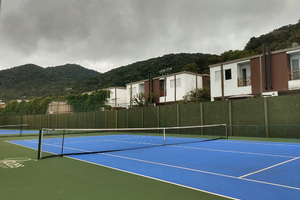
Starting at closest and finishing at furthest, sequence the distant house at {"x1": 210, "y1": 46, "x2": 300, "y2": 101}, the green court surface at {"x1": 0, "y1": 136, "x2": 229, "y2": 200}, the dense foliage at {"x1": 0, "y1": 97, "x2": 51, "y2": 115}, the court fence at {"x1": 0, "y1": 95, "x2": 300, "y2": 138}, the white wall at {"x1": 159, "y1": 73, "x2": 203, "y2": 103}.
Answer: the green court surface at {"x1": 0, "y1": 136, "x2": 229, "y2": 200}
the court fence at {"x1": 0, "y1": 95, "x2": 300, "y2": 138}
the distant house at {"x1": 210, "y1": 46, "x2": 300, "y2": 101}
the white wall at {"x1": 159, "y1": 73, "x2": 203, "y2": 103}
the dense foliage at {"x1": 0, "y1": 97, "x2": 51, "y2": 115}

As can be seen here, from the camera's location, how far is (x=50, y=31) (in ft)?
102

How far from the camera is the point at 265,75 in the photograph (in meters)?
25.2

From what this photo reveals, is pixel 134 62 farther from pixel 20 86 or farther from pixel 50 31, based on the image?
pixel 50 31

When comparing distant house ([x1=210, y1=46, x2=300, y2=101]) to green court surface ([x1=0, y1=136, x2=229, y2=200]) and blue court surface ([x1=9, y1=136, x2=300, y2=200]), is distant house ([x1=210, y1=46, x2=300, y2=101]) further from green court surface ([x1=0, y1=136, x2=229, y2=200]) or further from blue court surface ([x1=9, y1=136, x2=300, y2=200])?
green court surface ([x1=0, y1=136, x2=229, y2=200])

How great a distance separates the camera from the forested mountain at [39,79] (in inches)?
2843

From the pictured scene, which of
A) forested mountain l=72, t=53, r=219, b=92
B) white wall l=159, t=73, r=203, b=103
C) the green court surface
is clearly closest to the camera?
the green court surface

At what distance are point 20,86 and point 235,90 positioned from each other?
68.9m

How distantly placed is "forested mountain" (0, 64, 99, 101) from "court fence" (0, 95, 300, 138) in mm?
39351

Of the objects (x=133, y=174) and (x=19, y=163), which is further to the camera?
(x=19, y=163)

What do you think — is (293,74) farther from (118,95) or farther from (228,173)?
(118,95)

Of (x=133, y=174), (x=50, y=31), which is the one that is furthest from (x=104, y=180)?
(x=50, y=31)

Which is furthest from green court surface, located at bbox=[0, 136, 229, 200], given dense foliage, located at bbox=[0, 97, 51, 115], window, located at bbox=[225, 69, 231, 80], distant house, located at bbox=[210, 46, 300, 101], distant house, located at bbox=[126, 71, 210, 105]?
dense foliage, located at bbox=[0, 97, 51, 115]

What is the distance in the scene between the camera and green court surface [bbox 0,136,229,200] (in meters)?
4.34

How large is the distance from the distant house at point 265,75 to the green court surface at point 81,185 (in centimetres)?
1861
